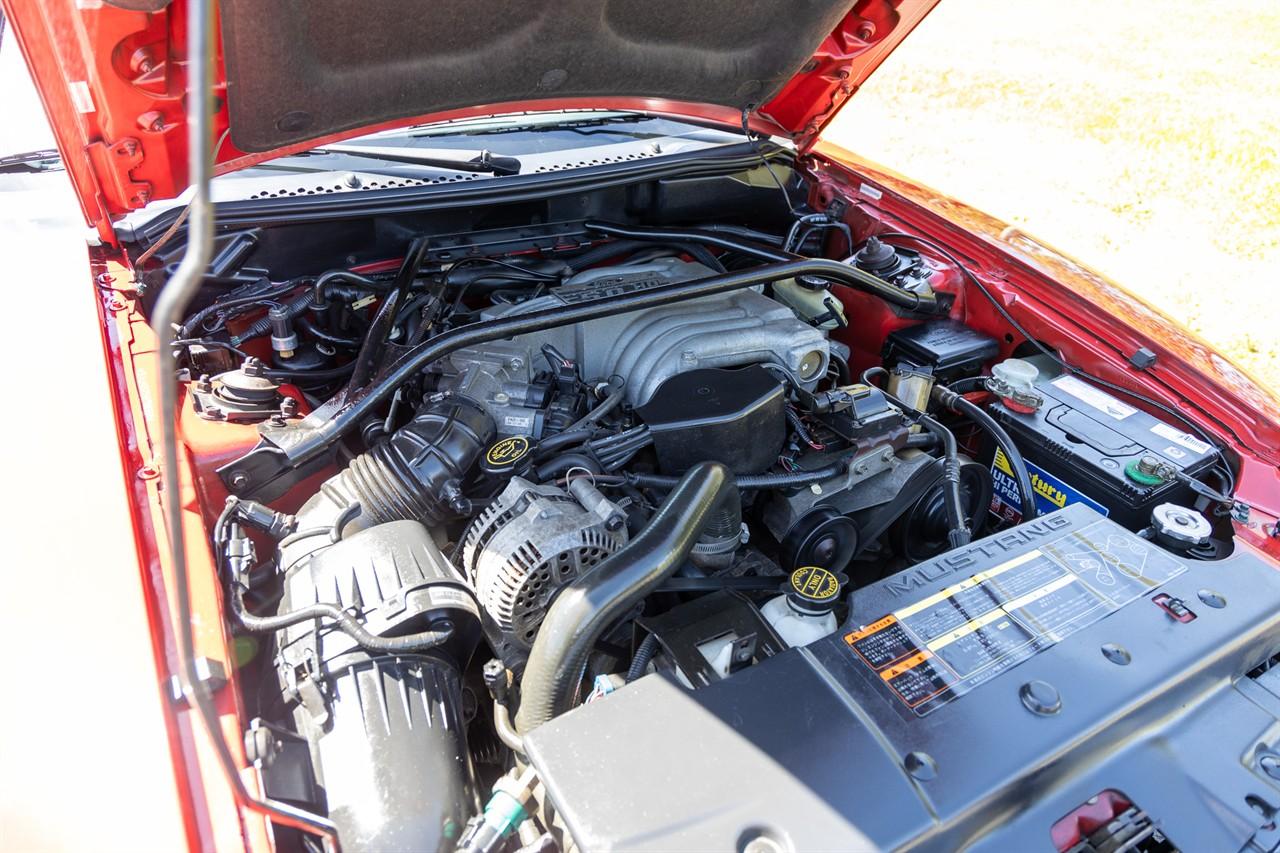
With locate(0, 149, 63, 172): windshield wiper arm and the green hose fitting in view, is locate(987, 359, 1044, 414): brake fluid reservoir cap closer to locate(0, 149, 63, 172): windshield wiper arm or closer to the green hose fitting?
the green hose fitting

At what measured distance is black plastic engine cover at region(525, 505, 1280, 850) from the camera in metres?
0.81

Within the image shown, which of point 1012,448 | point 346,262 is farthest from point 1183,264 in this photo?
point 346,262

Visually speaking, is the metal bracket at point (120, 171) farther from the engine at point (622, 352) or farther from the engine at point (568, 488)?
the engine at point (622, 352)

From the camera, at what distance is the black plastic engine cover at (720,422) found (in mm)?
1384

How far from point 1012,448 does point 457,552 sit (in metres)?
1.05

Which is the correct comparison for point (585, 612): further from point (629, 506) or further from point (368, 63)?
point (368, 63)

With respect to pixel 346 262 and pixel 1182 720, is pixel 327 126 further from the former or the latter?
pixel 1182 720

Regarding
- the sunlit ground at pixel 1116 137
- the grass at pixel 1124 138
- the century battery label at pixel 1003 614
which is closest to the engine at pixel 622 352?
the century battery label at pixel 1003 614

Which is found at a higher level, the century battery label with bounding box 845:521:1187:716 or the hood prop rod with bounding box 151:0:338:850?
the hood prop rod with bounding box 151:0:338:850

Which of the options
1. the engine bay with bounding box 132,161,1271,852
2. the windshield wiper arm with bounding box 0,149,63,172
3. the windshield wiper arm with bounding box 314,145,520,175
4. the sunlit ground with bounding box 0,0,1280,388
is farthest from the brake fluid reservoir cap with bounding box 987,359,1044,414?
the windshield wiper arm with bounding box 0,149,63,172

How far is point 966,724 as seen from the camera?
3.02ft

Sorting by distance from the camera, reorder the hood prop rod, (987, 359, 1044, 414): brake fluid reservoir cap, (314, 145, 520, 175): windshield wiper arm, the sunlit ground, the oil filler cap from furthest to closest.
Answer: the sunlit ground, (314, 145, 520, 175): windshield wiper arm, (987, 359, 1044, 414): brake fluid reservoir cap, the oil filler cap, the hood prop rod

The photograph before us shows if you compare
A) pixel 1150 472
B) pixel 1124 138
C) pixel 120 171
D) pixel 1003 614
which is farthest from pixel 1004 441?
pixel 1124 138

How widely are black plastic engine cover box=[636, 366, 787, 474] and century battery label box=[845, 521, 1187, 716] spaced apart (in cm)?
43
